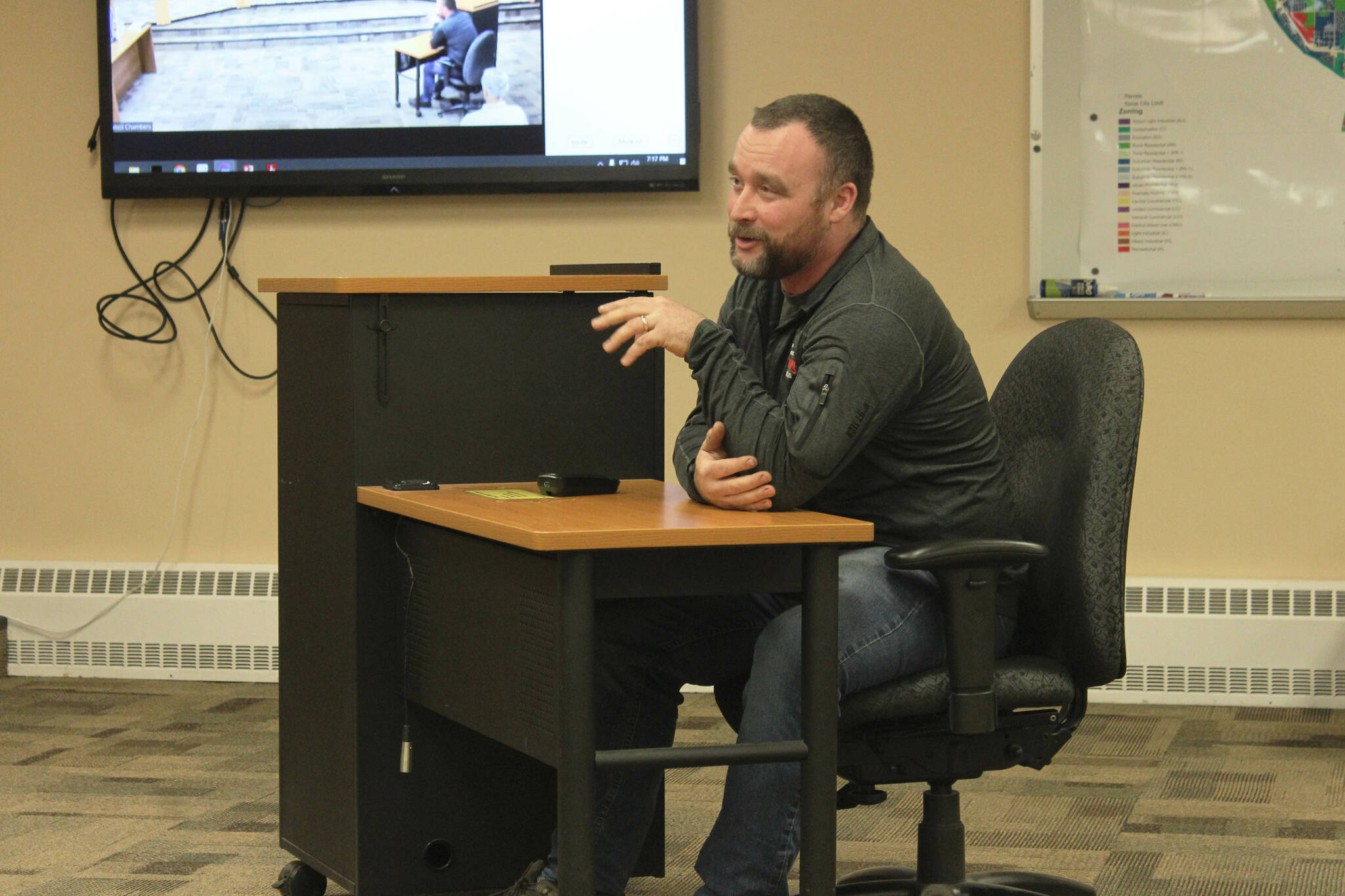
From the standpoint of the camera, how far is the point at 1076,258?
3598mm

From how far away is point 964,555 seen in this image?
178 centimetres

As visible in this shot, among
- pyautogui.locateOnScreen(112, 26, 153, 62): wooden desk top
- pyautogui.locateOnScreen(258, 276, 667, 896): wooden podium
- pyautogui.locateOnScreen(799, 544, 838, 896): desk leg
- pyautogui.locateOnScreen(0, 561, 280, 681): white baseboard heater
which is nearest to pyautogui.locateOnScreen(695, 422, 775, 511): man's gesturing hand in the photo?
pyautogui.locateOnScreen(799, 544, 838, 896): desk leg

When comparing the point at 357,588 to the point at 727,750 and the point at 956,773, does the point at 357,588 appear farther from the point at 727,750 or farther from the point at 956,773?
the point at 956,773

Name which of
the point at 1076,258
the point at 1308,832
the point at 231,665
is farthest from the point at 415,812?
the point at 1076,258

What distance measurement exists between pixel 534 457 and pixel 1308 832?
1530 millimetres

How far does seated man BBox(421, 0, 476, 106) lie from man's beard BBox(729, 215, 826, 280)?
73.5 inches

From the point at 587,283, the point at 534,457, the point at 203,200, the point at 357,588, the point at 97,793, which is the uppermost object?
the point at 203,200

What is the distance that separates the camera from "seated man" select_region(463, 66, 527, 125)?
367 centimetres

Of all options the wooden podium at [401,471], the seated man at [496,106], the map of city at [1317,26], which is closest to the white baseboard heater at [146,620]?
the seated man at [496,106]

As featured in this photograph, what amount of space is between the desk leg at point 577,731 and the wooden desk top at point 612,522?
0.05 metres

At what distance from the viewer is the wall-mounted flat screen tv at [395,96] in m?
3.62

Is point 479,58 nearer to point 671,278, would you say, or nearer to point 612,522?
point 671,278

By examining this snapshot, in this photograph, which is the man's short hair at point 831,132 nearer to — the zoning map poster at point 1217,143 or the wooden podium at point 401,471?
the wooden podium at point 401,471

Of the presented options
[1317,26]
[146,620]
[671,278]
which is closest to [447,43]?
[671,278]
